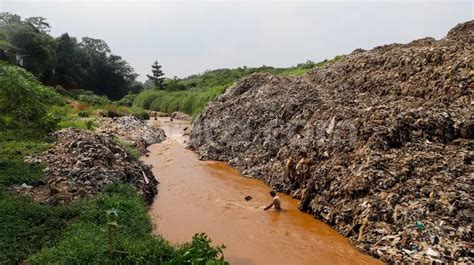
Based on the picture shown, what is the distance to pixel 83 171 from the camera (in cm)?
1188

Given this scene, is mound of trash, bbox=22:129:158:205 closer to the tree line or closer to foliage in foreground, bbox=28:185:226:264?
foliage in foreground, bbox=28:185:226:264

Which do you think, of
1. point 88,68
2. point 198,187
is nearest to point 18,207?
point 198,187

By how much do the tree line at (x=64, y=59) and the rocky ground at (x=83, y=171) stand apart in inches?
1028

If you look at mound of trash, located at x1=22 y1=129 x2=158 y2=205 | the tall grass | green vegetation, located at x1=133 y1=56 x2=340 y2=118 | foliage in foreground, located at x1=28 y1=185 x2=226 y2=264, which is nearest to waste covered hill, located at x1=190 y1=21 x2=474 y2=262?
foliage in foreground, located at x1=28 y1=185 x2=226 y2=264

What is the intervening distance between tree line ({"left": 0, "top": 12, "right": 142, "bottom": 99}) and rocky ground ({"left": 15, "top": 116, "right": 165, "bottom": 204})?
26.1 meters

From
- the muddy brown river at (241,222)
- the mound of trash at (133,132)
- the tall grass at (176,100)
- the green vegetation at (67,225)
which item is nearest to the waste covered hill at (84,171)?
the green vegetation at (67,225)

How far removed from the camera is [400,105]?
45.2 ft

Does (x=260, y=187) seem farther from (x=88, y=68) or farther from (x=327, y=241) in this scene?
(x=88, y=68)

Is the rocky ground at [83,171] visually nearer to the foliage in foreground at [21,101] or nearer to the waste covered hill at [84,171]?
the waste covered hill at [84,171]

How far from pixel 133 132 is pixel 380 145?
19.3 m

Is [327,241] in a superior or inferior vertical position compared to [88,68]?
inferior

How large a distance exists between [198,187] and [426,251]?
925 cm

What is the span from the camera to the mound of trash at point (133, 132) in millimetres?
24075

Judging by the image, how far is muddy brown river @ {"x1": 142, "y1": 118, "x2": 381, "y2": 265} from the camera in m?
9.59
